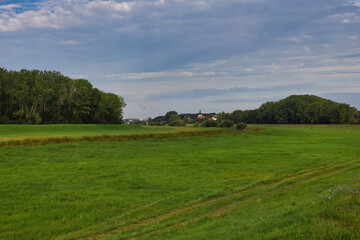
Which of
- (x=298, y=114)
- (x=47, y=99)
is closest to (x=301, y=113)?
(x=298, y=114)

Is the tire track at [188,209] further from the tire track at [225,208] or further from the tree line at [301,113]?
the tree line at [301,113]

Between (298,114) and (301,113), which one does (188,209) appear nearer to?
(298,114)

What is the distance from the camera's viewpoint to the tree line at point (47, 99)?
86.9 metres

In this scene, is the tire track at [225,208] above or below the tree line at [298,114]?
below

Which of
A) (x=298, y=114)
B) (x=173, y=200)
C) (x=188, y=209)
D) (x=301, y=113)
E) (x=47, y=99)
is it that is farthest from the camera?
(x=301, y=113)

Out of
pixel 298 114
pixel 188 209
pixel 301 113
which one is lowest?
pixel 188 209

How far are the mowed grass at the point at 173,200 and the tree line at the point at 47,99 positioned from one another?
72204 mm

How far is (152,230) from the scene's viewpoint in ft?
32.2

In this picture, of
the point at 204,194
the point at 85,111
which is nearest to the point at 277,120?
the point at 85,111

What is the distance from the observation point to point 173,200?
44.5 ft

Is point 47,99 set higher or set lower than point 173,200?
higher

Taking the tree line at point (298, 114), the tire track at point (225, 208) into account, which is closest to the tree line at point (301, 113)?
the tree line at point (298, 114)

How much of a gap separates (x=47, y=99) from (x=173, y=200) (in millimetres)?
91674

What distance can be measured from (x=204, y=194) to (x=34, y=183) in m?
10.3
